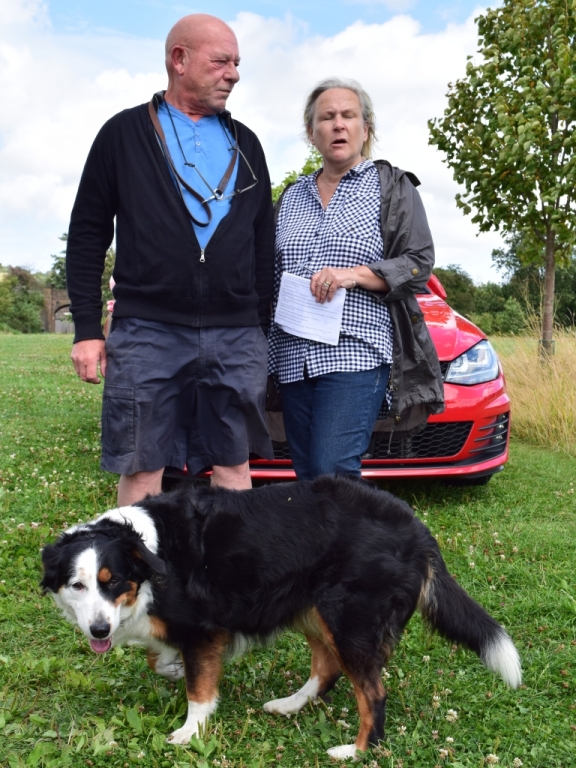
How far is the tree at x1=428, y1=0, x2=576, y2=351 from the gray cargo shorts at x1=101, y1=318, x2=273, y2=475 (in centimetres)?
Result: 726

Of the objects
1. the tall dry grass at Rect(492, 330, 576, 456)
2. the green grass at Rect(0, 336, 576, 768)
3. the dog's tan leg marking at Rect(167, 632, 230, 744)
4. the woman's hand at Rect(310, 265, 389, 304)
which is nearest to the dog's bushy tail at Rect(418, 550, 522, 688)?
the green grass at Rect(0, 336, 576, 768)

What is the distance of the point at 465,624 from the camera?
109 inches

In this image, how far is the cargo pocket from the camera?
3094mm

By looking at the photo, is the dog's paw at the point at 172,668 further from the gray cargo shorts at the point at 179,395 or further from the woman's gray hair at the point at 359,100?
the woman's gray hair at the point at 359,100

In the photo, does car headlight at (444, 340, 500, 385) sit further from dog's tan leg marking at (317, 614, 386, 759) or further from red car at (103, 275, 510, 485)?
dog's tan leg marking at (317, 614, 386, 759)

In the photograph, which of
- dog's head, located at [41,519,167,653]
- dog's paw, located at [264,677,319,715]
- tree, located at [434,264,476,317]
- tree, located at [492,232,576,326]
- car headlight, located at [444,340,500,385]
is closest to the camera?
dog's head, located at [41,519,167,653]

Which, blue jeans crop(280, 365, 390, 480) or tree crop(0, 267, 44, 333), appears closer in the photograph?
blue jeans crop(280, 365, 390, 480)

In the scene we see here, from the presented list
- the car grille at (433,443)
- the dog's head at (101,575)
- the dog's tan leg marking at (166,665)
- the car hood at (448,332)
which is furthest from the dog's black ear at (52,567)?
the car hood at (448,332)

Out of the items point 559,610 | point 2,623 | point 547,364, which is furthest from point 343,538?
point 547,364

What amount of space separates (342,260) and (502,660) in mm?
1809

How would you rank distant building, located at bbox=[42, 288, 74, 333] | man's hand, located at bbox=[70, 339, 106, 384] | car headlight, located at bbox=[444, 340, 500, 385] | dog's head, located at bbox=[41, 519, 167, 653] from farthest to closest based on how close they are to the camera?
1. distant building, located at bbox=[42, 288, 74, 333]
2. car headlight, located at bbox=[444, 340, 500, 385]
3. man's hand, located at bbox=[70, 339, 106, 384]
4. dog's head, located at bbox=[41, 519, 167, 653]

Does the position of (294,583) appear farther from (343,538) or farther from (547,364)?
(547,364)

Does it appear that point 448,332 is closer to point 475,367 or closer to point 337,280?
point 475,367

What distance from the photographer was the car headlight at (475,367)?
536 cm
